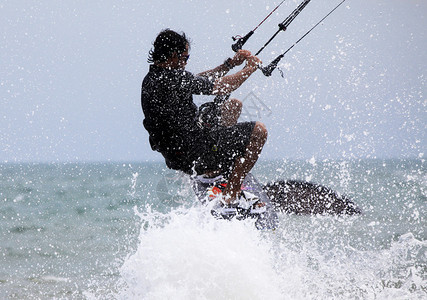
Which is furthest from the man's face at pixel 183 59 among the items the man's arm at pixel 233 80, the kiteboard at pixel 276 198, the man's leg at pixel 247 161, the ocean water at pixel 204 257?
the ocean water at pixel 204 257

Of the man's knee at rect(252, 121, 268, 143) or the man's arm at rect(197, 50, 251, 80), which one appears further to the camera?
the man's arm at rect(197, 50, 251, 80)

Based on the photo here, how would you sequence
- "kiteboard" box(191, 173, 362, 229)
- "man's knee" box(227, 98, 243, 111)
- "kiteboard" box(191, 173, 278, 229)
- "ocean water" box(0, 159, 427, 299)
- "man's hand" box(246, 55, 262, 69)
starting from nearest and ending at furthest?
"man's hand" box(246, 55, 262, 69), "ocean water" box(0, 159, 427, 299), "kiteboard" box(191, 173, 278, 229), "kiteboard" box(191, 173, 362, 229), "man's knee" box(227, 98, 243, 111)

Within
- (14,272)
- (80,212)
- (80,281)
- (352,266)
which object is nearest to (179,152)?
(80,281)

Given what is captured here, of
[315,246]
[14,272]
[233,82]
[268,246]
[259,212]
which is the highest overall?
[233,82]

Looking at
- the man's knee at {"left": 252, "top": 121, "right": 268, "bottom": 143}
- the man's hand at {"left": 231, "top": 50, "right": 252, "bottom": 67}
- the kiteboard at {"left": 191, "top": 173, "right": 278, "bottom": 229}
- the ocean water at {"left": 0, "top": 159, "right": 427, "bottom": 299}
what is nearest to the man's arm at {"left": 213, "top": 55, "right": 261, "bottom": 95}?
the man's hand at {"left": 231, "top": 50, "right": 252, "bottom": 67}

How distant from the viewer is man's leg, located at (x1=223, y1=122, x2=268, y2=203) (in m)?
4.87

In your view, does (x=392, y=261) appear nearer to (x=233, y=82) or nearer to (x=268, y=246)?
(x=268, y=246)

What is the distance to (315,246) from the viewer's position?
34.4 feet

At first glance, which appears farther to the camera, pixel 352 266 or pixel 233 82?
pixel 352 266

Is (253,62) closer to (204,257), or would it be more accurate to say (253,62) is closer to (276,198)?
(204,257)

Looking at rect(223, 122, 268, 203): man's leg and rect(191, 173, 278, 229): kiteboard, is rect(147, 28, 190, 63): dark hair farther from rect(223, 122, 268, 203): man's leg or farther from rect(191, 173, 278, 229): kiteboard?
rect(191, 173, 278, 229): kiteboard

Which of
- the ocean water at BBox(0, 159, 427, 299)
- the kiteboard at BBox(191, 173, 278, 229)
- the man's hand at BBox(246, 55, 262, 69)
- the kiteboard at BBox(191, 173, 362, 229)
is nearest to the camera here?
the man's hand at BBox(246, 55, 262, 69)

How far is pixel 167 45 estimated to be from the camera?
4.75m

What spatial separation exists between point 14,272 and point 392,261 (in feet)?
20.9
